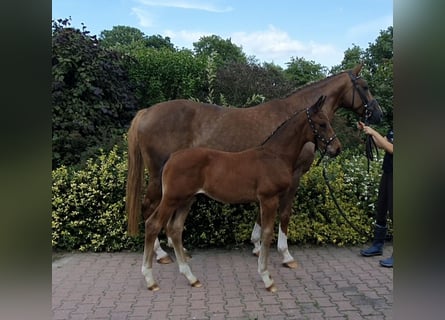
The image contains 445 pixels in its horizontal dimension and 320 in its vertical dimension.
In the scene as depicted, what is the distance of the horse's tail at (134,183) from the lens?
15.6 ft

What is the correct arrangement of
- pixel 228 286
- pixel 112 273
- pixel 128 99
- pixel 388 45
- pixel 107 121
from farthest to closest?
pixel 388 45
pixel 128 99
pixel 107 121
pixel 112 273
pixel 228 286

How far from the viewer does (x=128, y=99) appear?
8.68 m

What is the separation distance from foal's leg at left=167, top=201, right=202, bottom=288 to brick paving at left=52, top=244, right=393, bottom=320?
0.11 m

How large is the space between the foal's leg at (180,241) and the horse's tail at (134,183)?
0.50 meters

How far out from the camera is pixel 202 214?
218 inches

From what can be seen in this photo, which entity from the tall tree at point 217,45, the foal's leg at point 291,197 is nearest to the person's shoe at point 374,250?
the foal's leg at point 291,197

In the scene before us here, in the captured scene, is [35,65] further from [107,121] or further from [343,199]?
[107,121]

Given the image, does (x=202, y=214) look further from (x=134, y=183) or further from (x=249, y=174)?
(x=249, y=174)

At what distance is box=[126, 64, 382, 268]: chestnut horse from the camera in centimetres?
488

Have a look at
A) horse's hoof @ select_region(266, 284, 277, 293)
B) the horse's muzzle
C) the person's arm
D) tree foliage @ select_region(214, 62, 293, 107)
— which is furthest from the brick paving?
tree foliage @ select_region(214, 62, 293, 107)

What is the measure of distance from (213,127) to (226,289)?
74.2 inches

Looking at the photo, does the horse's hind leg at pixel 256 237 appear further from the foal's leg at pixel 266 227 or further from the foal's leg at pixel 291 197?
the foal's leg at pixel 266 227

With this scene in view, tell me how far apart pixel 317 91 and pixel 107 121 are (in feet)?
15.3

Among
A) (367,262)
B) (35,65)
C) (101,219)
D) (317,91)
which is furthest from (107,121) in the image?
(35,65)
